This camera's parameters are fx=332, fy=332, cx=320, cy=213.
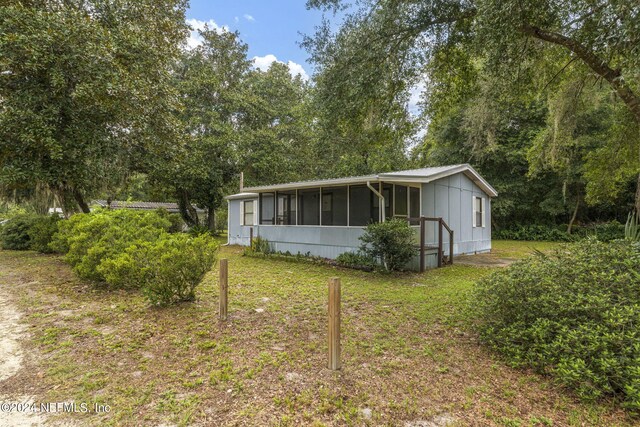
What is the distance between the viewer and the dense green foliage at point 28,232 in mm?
11320

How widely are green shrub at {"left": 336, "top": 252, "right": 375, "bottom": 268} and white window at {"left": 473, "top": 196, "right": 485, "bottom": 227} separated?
220 inches

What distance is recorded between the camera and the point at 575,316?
305 centimetres

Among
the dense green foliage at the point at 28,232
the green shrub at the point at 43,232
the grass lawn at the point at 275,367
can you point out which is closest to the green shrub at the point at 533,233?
the grass lawn at the point at 275,367

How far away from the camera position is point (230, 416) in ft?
7.84

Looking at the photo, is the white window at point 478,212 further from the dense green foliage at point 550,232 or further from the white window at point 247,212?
the white window at point 247,212

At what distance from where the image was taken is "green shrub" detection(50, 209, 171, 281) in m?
6.01

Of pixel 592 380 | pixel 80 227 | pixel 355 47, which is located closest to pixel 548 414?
pixel 592 380

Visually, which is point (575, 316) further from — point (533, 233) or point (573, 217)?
point (533, 233)

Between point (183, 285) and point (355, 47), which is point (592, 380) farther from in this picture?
point (355, 47)

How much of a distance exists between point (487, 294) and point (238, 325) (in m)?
3.02

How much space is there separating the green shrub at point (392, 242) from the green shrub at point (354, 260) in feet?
1.24

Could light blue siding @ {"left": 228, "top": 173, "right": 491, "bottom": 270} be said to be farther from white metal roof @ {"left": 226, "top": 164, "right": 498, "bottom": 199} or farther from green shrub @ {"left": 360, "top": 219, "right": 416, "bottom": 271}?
green shrub @ {"left": 360, "top": 219, "right": 416, "bottom": 271}

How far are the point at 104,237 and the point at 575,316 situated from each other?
23.6 feet

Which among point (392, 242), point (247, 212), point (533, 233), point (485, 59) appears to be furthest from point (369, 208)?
point (533, 233)
